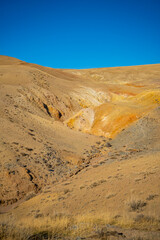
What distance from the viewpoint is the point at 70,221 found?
221 inches

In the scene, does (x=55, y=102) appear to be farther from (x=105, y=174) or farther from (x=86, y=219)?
(x=86, y=219)

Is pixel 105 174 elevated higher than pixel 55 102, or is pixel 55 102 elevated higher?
pixel 55 102

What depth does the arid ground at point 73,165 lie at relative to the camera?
5223 millimetres

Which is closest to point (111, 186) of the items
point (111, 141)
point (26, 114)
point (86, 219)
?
point (86, 219)

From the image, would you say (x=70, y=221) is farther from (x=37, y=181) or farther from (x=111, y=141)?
(x=111, y=141)

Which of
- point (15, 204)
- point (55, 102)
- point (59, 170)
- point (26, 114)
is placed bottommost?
point (15, 204)

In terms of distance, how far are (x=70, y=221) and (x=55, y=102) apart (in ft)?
70.0

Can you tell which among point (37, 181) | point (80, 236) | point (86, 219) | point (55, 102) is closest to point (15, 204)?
point (37, 181)

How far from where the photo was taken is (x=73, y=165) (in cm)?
1380

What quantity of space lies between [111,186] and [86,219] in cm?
292

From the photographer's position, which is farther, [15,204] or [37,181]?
[37,181]

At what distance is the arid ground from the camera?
5.22m

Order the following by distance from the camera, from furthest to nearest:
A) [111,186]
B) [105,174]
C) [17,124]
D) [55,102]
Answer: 1. [55,102]
2. [17,124]
3. [105,174]
4. [111,186]

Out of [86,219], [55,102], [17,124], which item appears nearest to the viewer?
[86,219]
